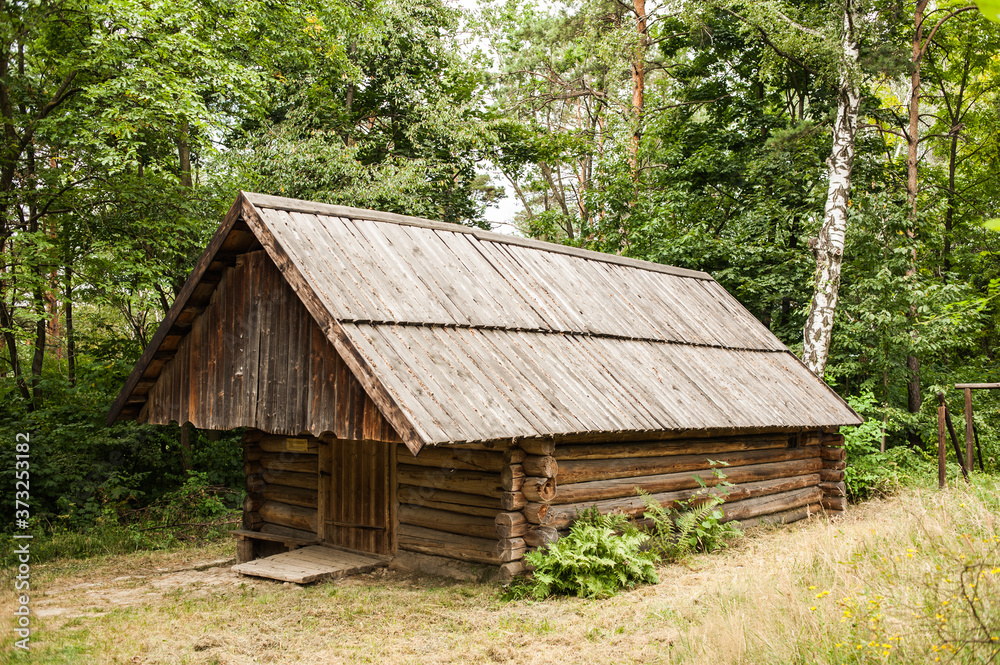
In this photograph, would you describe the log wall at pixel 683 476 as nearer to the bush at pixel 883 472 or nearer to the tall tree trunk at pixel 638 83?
the bush at pixel 883 472

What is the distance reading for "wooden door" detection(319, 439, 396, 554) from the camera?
975 cm

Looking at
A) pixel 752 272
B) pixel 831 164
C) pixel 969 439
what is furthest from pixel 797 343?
pixel 969 439

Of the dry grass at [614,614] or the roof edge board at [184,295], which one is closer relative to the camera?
the dry grass at [614,614]

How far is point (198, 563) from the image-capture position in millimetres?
11148

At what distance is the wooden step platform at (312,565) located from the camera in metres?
8.95

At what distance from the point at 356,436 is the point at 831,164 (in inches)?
482

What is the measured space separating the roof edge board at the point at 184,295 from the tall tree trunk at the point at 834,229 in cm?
1143

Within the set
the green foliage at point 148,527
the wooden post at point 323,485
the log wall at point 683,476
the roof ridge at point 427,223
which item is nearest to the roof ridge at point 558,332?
the log wall at point 683,476

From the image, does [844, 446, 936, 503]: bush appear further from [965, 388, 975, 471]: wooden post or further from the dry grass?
the dry grass

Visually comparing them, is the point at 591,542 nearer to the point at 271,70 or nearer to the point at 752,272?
the point at 752,272

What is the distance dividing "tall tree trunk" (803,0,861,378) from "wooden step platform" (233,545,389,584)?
997 cm

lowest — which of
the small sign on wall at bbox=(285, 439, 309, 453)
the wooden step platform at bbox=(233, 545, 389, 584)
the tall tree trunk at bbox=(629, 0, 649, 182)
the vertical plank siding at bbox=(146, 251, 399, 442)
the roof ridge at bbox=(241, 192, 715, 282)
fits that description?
the wooden step platform at bbox=(233, 545, 389, 584)

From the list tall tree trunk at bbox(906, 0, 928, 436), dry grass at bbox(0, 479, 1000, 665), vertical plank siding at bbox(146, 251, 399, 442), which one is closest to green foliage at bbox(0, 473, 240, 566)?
dry grass at bbox(0, 479, 1000, 665)

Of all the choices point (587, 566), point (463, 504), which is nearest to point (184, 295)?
point (463, 504)
